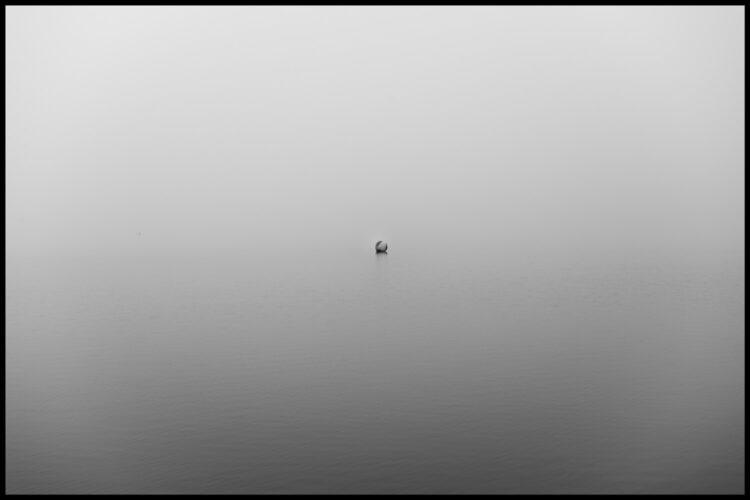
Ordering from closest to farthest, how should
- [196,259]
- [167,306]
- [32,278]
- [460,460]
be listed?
[460,460] → [167,306] → [32,278] → [196,259]

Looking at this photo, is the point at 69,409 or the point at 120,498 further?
the point at 69,409

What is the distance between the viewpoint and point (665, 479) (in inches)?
1359

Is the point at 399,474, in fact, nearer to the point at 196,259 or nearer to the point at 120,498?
the point at 120,498

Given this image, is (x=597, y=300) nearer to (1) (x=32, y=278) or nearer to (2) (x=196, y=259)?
(1) (x=32, y=278)

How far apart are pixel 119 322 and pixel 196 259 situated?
328 feet

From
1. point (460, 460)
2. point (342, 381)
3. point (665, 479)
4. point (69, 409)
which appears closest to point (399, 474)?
point (460, 460)

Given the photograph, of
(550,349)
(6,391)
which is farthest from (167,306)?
(550,349)

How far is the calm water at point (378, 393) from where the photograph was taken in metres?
35.7

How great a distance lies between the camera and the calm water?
35688 mm

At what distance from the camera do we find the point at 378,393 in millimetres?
49031

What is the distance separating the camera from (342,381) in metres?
52.5

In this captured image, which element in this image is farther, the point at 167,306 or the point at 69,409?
the point at 167,306

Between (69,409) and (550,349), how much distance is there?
123 ft

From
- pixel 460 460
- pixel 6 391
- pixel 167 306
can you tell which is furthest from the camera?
pixel 167 306
